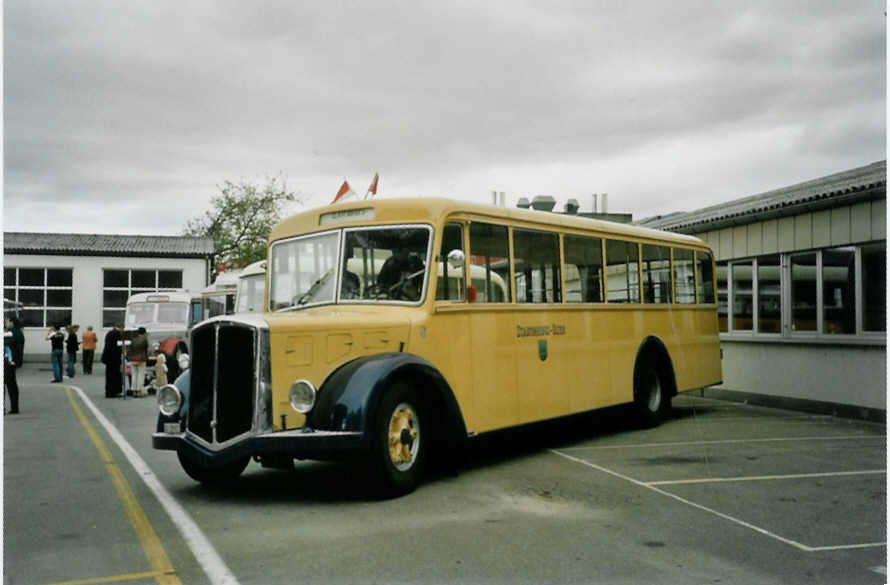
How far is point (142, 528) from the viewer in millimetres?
6691

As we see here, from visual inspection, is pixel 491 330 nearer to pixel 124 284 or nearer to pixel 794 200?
pixel 794 200

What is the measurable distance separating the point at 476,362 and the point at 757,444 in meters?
3.99

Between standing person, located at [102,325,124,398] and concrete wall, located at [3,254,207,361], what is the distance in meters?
19.5

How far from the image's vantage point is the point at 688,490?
8.15m

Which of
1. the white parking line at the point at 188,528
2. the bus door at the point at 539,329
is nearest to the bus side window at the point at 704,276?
the bus door at the point at 539,329

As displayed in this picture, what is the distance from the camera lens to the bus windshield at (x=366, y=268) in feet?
29.2

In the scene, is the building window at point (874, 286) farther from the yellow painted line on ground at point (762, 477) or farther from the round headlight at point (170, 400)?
the round headlight at point (170, 400)

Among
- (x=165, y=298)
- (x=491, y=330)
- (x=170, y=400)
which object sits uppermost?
(x=165, y=298)

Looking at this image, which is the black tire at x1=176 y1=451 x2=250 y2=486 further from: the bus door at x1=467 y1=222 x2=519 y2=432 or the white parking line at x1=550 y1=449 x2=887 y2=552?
the white parking line at x1=550 y1=449 x2=887 y2=552

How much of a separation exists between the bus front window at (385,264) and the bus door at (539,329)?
1.47m

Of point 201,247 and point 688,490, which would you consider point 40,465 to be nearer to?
point 688,490

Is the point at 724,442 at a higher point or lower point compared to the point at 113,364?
lower

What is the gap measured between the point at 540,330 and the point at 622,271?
2.51 m

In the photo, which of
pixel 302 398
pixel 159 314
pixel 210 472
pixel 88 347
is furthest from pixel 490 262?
pixel 88 347
